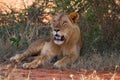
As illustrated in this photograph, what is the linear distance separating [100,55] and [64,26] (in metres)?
0.89

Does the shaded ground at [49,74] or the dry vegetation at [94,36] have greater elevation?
the dry vegetation at [94,36]

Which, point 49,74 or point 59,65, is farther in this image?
point 59,65

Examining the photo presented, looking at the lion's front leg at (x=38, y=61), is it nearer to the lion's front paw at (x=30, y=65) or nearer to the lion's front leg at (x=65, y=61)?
the lion's front paw at (x=30, y=65)

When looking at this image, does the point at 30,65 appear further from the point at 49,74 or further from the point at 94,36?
the point at 94,36

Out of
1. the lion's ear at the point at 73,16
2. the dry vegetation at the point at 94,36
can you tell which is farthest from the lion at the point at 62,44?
the dry vegetation at the point at 94,36

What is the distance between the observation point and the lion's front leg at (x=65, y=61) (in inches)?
304

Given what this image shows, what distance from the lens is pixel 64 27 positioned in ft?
26.0

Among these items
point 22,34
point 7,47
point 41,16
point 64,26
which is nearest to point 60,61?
point 64,26

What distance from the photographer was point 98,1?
28.5ft

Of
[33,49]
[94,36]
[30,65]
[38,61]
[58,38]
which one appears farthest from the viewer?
[94,36]

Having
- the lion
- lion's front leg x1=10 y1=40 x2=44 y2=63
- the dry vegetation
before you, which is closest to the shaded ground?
the lion

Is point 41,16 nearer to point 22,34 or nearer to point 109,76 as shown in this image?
point 22,34

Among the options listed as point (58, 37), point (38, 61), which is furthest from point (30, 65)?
point (58, 37)

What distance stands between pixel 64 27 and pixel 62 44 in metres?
0.37
